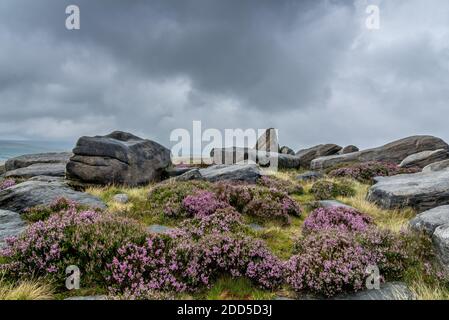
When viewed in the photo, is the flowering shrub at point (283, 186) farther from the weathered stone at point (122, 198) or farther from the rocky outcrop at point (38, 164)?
the rocky outcrop at point (38, 164)

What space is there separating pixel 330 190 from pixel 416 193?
4.72 m

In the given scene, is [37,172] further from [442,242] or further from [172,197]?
[442,242]

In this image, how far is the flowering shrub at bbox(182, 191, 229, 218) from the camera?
445 inches

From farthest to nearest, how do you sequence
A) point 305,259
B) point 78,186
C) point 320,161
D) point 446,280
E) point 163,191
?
point 320,161 < point 78,186 < point 163,191 < point 305,259 < point 446,280

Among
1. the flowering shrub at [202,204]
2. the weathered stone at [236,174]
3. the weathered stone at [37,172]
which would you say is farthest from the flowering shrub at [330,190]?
the weathered stone at [37,172]

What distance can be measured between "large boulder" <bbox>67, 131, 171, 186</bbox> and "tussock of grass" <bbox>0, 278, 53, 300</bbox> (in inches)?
484

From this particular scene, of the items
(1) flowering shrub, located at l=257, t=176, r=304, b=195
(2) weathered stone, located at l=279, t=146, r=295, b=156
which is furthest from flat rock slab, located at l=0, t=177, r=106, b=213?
(2) weathered stone, located at l=279, t=146, r=295, b=156

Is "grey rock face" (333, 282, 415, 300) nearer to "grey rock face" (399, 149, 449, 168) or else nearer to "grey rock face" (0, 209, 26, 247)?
"grey rock face" (0, 209, 26, 247)

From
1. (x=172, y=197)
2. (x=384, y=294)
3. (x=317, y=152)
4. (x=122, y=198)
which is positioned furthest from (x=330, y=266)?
(x=317, y=152)

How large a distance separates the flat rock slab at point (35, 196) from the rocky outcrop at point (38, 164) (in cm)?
919

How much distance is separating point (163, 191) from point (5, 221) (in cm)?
554
